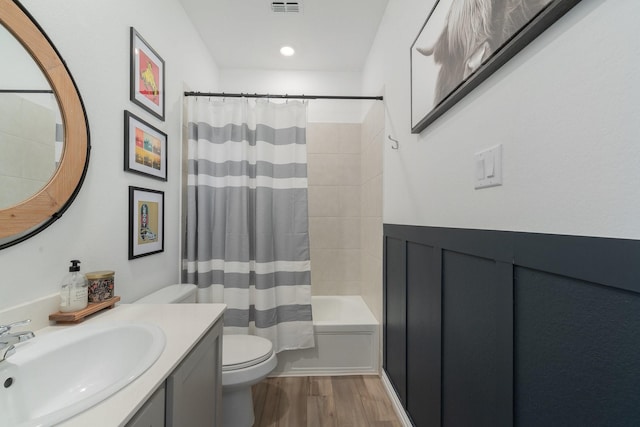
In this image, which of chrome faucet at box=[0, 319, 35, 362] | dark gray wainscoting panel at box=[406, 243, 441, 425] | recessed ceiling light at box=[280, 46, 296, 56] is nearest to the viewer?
chrome faucet at box=[0, 319, 35, 362]

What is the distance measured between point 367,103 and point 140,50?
70.7 inches

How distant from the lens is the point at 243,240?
1.89m

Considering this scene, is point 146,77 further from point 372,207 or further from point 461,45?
point 372,207

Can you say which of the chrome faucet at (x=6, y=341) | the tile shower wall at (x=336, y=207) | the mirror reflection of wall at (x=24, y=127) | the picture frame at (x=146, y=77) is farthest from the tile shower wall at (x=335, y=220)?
the chrome faucet at (x=6, y=341)

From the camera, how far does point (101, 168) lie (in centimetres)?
120

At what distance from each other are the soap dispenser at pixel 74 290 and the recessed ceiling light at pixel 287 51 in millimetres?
2215

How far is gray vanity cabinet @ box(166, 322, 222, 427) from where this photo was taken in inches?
28.3

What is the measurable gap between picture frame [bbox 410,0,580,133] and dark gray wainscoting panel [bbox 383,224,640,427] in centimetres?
47

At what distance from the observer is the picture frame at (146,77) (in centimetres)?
141

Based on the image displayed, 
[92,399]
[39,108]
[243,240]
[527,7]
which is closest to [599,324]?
[527,7]

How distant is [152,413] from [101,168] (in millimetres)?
1039

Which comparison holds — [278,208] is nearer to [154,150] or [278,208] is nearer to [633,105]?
[154,150]

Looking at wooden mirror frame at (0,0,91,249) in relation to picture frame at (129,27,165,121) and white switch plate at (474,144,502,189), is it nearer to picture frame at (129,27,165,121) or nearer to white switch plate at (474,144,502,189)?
picture frame at (129,27,165,121)

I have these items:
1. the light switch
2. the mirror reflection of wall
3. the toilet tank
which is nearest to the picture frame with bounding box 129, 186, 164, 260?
the toilet tank
